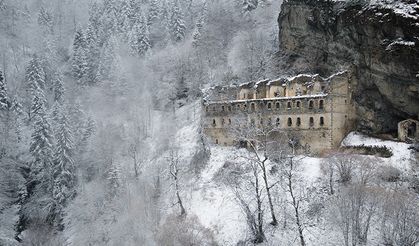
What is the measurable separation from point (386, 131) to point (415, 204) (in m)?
14.6

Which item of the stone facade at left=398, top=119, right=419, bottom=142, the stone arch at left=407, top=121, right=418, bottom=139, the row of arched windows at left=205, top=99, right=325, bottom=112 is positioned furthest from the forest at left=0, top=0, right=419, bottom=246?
the row of arched windows at left=205, top=99, right=325, bottom=112

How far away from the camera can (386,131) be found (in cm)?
4731

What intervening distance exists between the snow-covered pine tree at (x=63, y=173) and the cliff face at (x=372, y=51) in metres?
34.0

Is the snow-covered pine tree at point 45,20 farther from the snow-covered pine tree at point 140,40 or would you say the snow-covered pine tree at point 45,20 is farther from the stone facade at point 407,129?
the stone facade at point 407,129

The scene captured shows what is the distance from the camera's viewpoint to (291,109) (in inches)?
2047

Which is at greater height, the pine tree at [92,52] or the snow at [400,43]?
the pine tree at [92,52]

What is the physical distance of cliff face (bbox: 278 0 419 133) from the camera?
42.8m

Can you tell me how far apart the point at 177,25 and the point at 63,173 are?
50506mm

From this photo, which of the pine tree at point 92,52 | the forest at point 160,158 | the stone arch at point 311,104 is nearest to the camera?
the forest at point 160,158

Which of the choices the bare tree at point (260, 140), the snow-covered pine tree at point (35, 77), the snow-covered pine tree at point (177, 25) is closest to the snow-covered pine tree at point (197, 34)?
the snow-covered pine tree at point (177, 25)

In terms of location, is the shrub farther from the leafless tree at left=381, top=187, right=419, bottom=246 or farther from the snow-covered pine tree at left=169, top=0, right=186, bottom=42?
the snow-covered pine tree at left=169, top=0, right=186, bottom=42

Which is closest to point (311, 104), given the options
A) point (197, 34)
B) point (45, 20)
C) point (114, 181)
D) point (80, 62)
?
point (114, 181)

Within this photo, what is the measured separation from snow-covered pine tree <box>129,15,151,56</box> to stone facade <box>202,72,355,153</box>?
122 ft

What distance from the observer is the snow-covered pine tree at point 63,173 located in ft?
180
